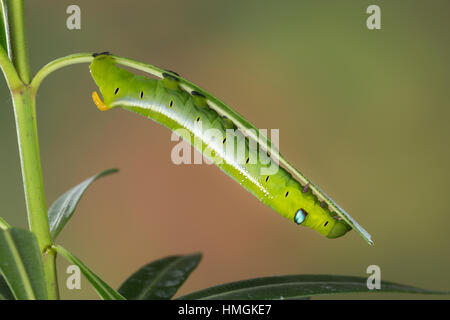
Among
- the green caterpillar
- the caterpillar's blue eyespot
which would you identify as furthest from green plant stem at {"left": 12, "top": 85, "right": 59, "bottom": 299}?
the caterpillar's blue eyespot

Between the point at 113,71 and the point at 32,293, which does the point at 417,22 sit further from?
the point at 32,293

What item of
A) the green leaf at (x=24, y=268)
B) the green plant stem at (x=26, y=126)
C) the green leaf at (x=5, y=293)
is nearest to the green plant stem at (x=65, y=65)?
the green plant stem at (x=26, y=126)

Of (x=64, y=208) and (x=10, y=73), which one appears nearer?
(x=10, y=73)

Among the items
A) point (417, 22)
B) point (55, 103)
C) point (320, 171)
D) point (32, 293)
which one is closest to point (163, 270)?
point (32, 293)

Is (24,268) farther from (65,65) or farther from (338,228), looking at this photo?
(338,228)

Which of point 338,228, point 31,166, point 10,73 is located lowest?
point 338,228

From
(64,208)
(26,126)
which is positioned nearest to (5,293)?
(64,208)

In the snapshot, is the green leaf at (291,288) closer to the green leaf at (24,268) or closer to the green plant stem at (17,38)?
the green leaf at (24,268)
